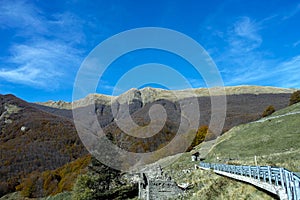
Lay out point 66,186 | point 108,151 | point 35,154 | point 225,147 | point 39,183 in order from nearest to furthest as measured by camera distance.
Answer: point 108,151 → point 225,147 → point 66,186 → point 39,183 → point 35,154

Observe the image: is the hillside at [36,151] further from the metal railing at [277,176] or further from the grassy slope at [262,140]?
the metal railing at [277,176]

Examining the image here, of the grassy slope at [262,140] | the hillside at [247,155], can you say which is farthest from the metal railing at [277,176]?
the grassy slope at [262,140]

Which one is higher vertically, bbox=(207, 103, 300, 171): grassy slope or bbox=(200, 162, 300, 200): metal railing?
bbox=(207, 103, 300, 171): grassy slope

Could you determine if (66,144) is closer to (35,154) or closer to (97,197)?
(35,154)

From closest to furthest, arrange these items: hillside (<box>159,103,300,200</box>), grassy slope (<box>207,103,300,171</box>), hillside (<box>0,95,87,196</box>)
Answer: hillside (<box>159,103,300,200</box>)
grassy slope (<box>207,103,300,171</box>)
hillside (<box>0,95,87,196</box>)

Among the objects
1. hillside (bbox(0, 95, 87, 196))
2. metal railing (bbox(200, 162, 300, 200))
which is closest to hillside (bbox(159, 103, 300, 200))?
metal railing (bbox(200, 162, 300, 200))

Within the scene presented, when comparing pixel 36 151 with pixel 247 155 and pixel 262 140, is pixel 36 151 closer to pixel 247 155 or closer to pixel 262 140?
pixel 262 140

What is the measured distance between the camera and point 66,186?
96.1 metres

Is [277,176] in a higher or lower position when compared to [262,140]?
lower

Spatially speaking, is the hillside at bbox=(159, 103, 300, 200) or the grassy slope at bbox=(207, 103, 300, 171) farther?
the grassy slope at bbox=(207, 103, 300, 171)

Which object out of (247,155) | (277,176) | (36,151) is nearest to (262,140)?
(247,155)

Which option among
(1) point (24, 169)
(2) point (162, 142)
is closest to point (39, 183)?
(1) point (24, 169)

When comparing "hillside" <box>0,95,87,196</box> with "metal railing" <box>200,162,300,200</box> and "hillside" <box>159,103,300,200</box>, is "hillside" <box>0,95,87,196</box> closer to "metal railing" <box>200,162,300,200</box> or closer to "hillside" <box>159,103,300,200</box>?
"hillside" <box>159,103,300,200</box>

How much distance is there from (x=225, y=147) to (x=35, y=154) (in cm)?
14135
